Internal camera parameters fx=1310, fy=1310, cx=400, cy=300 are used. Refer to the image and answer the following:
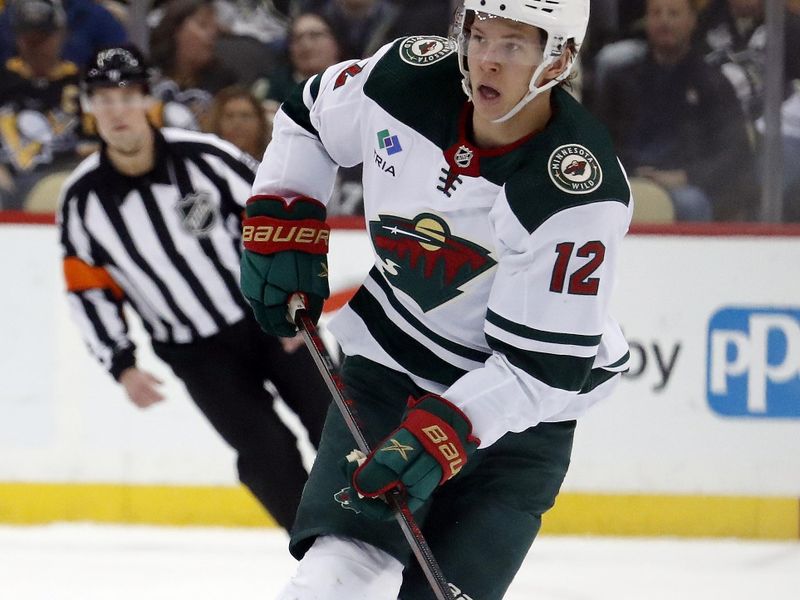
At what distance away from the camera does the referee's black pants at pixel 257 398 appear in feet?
10.0

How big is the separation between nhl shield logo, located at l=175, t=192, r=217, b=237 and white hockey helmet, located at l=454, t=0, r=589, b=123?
1.57 metres

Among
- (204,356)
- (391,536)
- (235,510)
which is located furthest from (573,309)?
(235,510)

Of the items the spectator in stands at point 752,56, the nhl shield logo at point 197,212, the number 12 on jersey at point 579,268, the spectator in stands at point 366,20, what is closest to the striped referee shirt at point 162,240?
the nhl shield logo at point 197,212

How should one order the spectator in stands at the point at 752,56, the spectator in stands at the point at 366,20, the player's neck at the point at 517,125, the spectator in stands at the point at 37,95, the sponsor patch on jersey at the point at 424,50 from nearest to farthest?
the player's neck at the point at 517,125, the sponsor patch on jersey at the point at 424,50, the spectator in stands at the point at 752,56, the spectator in stands at the point at 366,20, the spectator in stands at the point at 37,95

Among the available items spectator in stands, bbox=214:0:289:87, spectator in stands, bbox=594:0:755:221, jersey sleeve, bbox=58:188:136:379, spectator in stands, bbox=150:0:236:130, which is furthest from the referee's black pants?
spectator in stands, bbox=594:0:755:221

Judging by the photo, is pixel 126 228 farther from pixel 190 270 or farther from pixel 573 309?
pixel 573 309

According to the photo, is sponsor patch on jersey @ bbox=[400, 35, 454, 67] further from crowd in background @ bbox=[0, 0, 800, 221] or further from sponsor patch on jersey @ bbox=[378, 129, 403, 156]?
crowd in background @ bbox=[0, 0, 800, 221]

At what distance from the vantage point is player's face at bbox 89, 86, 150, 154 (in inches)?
130

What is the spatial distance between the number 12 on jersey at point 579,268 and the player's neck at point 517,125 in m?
0.20

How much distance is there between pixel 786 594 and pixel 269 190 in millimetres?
1887

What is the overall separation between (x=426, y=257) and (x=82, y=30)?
8.37 feet

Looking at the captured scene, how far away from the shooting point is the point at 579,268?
5.53ft

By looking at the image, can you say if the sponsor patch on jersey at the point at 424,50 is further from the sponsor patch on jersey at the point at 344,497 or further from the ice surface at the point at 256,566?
Result: the ice surface at the point at 256,566

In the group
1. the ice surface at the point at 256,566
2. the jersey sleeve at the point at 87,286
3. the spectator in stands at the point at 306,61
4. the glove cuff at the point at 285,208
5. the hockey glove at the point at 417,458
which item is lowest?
the ice surface at the point at 256,566
